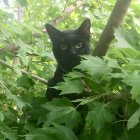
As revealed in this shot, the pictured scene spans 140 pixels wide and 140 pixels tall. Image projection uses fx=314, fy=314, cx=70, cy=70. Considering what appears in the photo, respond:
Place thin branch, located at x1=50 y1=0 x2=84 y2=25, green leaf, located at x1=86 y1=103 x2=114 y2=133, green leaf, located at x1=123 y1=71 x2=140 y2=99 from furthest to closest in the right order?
1. thin branch, located at x1=50 y1=0 x2=84 y2=25
2. green leaf, located at x1=86 y1=103 x2=114 y2=133
3. green leaf, located at x1=123 y1=71 x2=140 y2=99

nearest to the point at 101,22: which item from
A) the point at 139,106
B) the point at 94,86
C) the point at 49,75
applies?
the point at 49,75

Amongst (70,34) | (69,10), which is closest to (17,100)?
(70,34)

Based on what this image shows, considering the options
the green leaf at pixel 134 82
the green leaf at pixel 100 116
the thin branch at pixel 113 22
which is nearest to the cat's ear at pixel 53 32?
the thin branch at pixel 113 22

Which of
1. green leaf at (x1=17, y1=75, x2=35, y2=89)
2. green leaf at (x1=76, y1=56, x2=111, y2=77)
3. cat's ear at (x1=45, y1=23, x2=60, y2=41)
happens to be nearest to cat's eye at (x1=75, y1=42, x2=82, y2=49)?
cat's ear at (x1=45, y1=23, x2=60, y2=41)

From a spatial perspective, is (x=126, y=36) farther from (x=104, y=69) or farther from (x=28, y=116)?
(x=28, y=116)

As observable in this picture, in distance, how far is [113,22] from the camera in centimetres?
153

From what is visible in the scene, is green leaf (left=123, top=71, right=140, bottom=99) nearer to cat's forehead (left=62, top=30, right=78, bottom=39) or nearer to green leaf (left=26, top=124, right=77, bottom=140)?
green leaf (left=26, top=124, right=77, bottom=140)

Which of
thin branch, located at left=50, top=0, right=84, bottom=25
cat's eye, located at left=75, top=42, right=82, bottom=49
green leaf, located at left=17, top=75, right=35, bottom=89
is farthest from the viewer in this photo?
thin branch, located at left=50, top=0, right=84, bottom=25

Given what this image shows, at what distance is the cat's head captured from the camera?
2229mm

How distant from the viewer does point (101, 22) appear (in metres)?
2.73

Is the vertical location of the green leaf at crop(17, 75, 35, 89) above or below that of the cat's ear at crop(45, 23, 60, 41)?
below

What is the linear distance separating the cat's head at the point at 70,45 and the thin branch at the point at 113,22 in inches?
25.0

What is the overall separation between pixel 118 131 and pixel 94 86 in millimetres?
187

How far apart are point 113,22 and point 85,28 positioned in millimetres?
849
